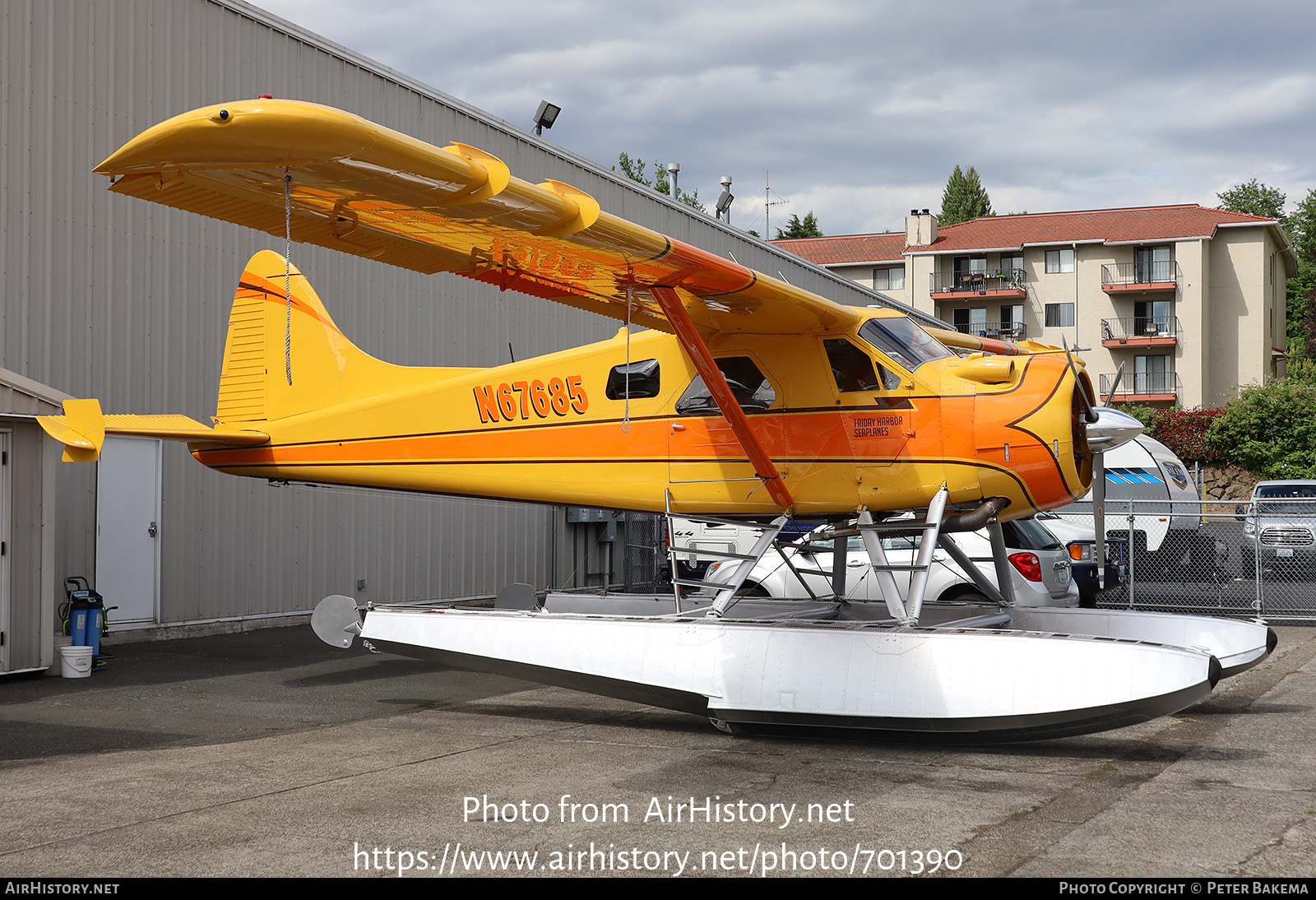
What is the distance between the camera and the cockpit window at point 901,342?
25.9ft

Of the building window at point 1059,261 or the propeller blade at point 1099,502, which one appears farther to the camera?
the building window at point 1059,261

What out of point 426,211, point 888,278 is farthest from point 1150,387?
point 426,211

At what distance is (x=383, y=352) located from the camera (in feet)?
48.7

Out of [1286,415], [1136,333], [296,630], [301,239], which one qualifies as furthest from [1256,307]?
[301,239]

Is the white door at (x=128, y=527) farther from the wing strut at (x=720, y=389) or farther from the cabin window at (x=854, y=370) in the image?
the cabin window at (x=854, y=370)

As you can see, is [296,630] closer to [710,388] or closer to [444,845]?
[710,388]

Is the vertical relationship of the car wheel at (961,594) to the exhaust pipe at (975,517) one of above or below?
below

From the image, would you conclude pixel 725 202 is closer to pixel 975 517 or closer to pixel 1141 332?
pixel 975 517

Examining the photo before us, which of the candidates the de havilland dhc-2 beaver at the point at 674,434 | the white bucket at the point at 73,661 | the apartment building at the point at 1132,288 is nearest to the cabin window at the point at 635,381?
the de havilland dhc-2 beaver at the point at 674,434

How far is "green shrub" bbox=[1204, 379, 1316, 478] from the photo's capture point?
36.7 metres

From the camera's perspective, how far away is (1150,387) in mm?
50125

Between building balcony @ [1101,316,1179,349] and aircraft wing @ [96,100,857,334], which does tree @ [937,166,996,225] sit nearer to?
building balcony @ [1101,316,1179,349]

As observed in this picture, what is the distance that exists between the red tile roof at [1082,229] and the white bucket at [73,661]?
150 feet

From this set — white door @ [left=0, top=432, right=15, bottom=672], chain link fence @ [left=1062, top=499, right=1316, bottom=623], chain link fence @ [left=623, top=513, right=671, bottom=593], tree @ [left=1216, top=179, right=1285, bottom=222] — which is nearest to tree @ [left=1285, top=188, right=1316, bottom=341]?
tree @ [left=1216, top=179, right=1285, bottom=222]
